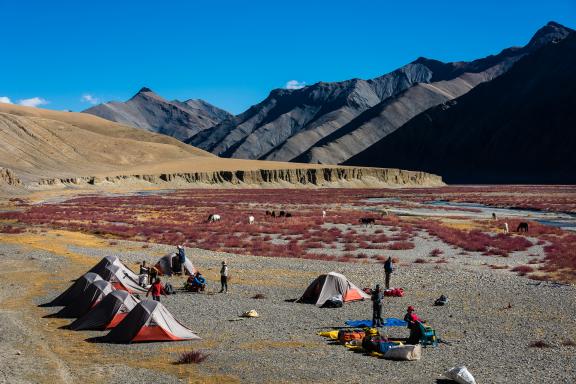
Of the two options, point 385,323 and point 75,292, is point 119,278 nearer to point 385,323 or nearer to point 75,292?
point 75,292

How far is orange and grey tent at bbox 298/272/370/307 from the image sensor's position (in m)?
23.0

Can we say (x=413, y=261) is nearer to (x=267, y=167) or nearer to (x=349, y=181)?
(x=349, y=181)

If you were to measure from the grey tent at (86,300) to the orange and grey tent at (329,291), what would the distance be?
7.55m

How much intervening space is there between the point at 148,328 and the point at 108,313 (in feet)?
7.98

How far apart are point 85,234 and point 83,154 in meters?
144

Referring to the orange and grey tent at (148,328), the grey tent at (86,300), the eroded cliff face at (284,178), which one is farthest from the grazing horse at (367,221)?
the eroded cliff face at (284,178)

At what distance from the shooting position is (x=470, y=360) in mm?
15797

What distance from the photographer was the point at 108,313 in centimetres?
1931

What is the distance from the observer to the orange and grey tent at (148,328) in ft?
57.7

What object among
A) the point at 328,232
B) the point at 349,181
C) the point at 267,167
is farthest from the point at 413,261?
the point at 267,167

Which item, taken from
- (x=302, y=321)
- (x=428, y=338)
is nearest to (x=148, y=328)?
(x=302, y=321)

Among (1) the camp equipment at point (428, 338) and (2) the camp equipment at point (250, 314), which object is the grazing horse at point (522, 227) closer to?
(2) the camp equipment at point (250, 314)

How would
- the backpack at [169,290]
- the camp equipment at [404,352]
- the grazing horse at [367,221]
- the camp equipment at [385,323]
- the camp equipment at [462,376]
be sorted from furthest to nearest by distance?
1. the grazing horse at [367,221]
2. the backpack at [169,290]
3. the camp equipment at [385,323]
4. the camp equipment at [404,352]
5. the camp equipment at [462,376]

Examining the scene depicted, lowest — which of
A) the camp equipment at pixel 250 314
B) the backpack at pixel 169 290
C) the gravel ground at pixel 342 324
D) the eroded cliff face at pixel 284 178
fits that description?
the gravel ground at pixel 342 324
